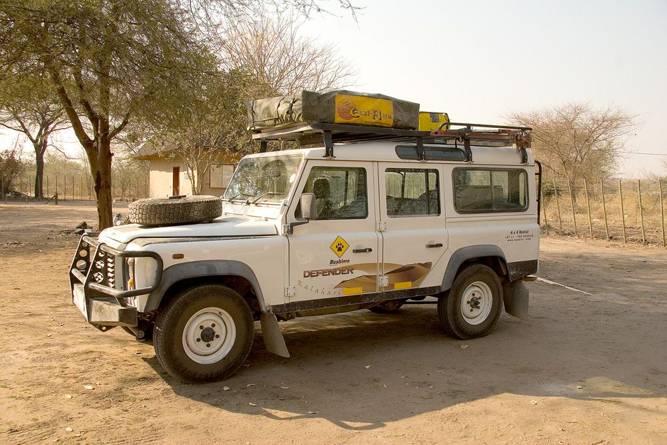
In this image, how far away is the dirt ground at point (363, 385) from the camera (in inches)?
161

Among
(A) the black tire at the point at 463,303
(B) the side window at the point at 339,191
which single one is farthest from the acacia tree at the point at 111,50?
(A) the black tire at the point at 463,303

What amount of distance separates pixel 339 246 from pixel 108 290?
81.0 inches

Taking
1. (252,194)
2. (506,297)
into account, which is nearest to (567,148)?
(506,297)

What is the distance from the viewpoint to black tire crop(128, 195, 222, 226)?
5082 millimetres

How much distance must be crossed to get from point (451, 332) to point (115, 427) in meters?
3.71

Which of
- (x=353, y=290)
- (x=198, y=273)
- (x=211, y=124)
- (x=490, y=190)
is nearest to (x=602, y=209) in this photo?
(x=211, y=124)

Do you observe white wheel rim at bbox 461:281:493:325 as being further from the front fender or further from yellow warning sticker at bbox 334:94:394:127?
the front fender

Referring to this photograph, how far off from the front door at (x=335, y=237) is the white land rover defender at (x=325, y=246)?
0.04 ft

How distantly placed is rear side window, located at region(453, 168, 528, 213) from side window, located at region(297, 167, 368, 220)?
4.07 feet

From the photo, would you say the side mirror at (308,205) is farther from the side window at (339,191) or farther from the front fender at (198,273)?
the front fender at (198,273)

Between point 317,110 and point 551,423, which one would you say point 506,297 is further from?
point 317,110

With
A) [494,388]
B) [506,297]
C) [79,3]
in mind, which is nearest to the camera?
[494,388]

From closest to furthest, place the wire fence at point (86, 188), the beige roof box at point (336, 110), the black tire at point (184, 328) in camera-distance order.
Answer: the black tire at point (184, 328), the beige roof box at point (336, 110), the wire fence at point (86, 188)

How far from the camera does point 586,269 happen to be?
11852 mm
